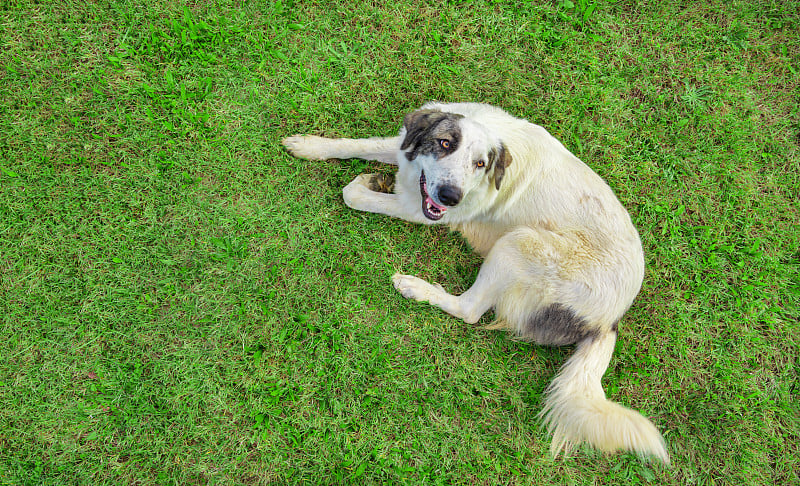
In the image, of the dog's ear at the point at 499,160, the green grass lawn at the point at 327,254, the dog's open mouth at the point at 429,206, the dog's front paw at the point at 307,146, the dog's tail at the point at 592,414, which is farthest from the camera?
the dog's front paw at the point at 307,146

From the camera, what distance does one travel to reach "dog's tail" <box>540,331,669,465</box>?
2.93m

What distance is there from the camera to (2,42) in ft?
12.5

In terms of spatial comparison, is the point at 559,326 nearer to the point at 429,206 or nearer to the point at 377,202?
the point at 429,206

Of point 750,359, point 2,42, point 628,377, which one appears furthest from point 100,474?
point 750,359

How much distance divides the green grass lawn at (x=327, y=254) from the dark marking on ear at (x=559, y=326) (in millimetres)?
493

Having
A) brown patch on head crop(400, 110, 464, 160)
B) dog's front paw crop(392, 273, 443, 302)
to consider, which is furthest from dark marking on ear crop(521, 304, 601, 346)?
brown patch on head crop(400, 110, 464, 160)

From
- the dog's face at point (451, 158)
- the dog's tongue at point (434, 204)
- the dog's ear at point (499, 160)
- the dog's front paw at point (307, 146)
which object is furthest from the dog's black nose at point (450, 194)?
the dog's front paw at point (307, 146)

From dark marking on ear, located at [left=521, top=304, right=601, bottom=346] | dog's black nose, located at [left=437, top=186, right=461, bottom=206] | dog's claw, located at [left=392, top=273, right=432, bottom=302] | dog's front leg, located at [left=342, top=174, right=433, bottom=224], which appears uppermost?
dog's black nose, located at [left=437, top=186, right=461, bottom=206]

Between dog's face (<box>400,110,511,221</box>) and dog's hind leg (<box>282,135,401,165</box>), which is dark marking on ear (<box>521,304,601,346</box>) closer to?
dog's face (<box>400,110,511,221</box>)

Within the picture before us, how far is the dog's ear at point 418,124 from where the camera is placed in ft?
10.3

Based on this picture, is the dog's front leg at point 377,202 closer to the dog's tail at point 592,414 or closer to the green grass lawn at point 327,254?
the green grass lawn at point 327,254

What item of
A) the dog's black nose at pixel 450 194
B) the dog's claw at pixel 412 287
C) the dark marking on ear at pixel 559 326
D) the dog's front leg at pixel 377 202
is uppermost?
the dog's black nose at pixel 450 194

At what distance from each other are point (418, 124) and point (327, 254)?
1.48 meters

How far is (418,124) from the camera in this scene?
320cm
